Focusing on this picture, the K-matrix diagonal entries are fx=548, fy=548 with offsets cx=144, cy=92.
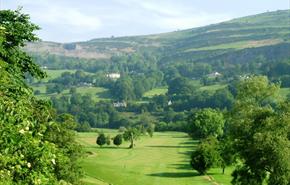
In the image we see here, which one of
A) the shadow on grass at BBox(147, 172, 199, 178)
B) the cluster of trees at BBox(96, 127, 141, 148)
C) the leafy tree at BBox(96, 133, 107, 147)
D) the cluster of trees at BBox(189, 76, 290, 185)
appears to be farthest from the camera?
the leafy tree at BBox(96, 133, 107, 147)

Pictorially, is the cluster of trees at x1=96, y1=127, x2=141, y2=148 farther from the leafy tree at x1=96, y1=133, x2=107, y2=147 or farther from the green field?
the green field

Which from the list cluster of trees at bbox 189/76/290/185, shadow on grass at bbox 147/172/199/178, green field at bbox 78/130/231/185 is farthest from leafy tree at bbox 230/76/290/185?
shadow on grass at bbox 147/172/199/178

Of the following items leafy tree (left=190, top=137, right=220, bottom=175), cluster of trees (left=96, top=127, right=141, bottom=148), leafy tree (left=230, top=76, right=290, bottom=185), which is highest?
leafy tree (left=230, top=76, right=290, bottom=185)

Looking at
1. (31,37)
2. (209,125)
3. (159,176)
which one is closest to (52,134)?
(31,37)

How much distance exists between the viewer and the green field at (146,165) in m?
86.8

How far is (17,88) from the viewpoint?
20.2 meters

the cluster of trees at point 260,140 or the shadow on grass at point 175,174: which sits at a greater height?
the cluster of trees at point 260,140

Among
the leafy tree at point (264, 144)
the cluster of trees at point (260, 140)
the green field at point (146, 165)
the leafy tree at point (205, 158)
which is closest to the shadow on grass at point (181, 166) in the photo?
the green field at point (146, 165)

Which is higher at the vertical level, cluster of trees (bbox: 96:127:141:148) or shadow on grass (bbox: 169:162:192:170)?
shadow on grass (bbox: 169:162:192:170)

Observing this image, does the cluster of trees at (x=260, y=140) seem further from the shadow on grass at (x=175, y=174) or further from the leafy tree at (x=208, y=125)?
the leafy tree at (x=208, y=125)

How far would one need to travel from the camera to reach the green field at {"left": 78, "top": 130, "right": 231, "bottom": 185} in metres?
86.8

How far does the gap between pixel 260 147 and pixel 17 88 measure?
31696mm

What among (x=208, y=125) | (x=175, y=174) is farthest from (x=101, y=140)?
(x=175, y=174)

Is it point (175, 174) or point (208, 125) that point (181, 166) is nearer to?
point (175, 174)
